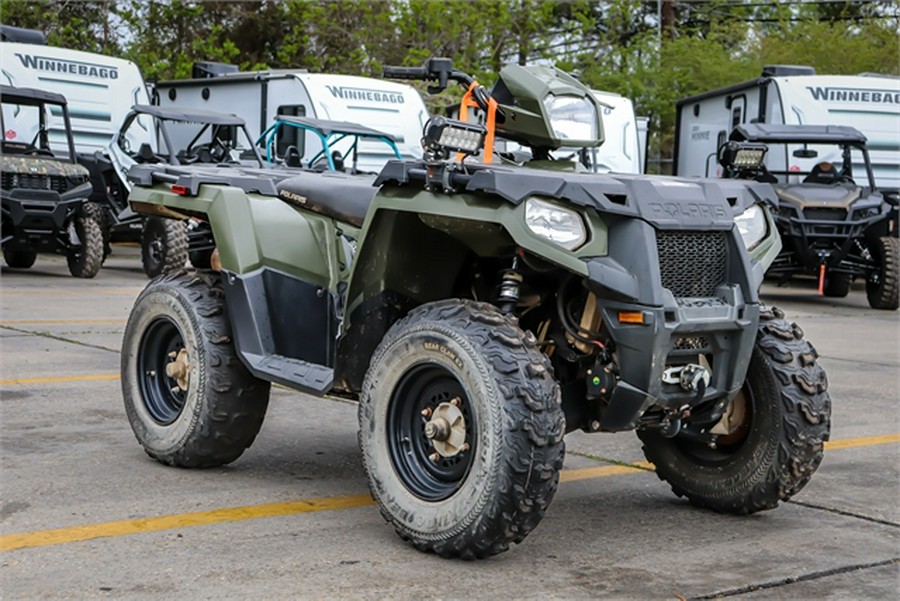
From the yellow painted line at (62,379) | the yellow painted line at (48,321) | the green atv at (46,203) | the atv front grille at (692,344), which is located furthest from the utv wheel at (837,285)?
the atv front grille at (692,344)

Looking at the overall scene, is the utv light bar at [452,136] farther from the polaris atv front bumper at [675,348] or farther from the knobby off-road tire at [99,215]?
the knobby off-road tire at [99,215]

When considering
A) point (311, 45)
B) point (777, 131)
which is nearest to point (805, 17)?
point (311, 45)

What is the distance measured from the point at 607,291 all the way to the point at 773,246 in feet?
2.98

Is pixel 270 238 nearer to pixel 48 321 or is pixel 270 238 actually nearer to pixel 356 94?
pixel 48 321

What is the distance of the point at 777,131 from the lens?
1606 cm

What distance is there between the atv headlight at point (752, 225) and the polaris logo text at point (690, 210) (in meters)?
Result: 0.26

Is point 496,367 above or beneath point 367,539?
above

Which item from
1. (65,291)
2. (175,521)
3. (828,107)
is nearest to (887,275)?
(828,107)

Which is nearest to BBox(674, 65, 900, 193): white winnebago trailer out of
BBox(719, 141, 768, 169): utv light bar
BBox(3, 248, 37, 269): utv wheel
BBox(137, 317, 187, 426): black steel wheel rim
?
BBox(3, 248, 37, 269): utv wheel

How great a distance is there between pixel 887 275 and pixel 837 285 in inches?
81.3

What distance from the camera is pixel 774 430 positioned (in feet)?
16.2

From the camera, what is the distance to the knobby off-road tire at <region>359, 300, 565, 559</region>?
4168mm

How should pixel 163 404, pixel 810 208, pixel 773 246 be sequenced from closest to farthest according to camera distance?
pixel 773 246 → pixel 163 404 → pixel 810 208

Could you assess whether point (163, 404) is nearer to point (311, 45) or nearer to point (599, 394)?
point (599, 394)
